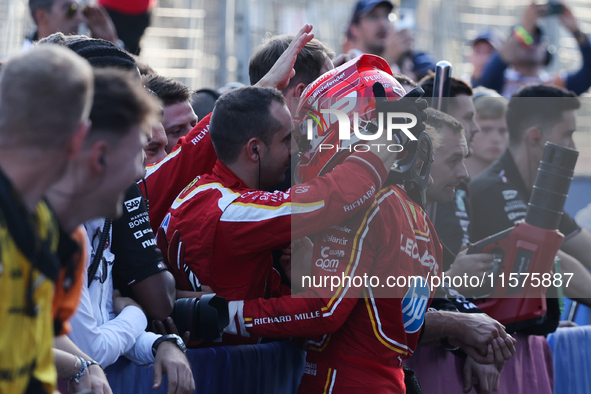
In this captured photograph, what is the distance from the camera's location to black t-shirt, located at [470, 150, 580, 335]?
14.1ft

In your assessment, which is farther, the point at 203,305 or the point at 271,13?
the point at 271,13

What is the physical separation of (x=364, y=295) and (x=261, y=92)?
93cm

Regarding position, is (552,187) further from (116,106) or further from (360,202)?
(116,106)

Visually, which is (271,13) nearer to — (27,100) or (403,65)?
(403,65)

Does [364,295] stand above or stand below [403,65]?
below

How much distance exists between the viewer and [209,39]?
6914 millimetres

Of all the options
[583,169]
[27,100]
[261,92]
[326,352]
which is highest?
[27,100]

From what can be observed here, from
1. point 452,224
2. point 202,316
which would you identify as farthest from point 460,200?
point 202,316

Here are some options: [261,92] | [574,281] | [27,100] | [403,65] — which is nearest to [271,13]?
[403,65]

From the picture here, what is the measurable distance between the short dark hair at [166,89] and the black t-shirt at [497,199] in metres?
1.99

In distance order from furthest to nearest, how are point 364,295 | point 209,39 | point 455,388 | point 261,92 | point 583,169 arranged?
point 583,169
point 209,39
point 455,388
point 261,92
point 364,295

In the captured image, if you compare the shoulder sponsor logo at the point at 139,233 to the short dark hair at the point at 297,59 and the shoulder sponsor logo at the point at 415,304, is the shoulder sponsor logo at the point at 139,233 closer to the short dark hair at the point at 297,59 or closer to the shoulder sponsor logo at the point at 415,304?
the shoulder sponsor logo at the point at 415,304

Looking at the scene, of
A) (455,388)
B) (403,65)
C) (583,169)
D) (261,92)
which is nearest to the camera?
(261,92)

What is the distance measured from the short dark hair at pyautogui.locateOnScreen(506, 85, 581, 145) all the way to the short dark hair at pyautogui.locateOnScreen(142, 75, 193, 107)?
238 centimetres
